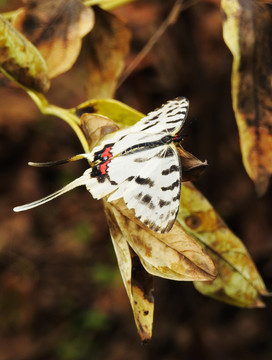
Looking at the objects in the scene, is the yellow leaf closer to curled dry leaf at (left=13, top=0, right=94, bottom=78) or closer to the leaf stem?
curled dry leaf at (left=13, top=0, right=94, bottom=78)

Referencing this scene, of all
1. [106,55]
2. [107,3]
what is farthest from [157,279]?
[107,3]

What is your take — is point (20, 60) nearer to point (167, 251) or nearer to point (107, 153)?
point (107, 153)

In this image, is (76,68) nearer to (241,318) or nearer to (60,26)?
(241,318)

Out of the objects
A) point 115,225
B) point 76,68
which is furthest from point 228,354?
point 76,68

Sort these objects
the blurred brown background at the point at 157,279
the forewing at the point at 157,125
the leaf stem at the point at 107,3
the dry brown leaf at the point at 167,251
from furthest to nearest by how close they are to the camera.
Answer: the blurred brown background at the point at 157,279 < the leaf stem at the point at 107,3 < the forewing at the point at 157,125 < the dry brown leaf at the point at 167,251

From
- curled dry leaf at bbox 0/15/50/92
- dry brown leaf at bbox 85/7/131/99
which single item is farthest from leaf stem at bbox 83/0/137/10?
curled dry leaf at bbox 0/15/50/92

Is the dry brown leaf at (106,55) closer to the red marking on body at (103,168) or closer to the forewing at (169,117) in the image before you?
the forewing at (169,117)

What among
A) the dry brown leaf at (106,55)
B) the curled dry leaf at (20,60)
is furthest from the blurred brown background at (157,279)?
the curled dry leaf at (20,60)
